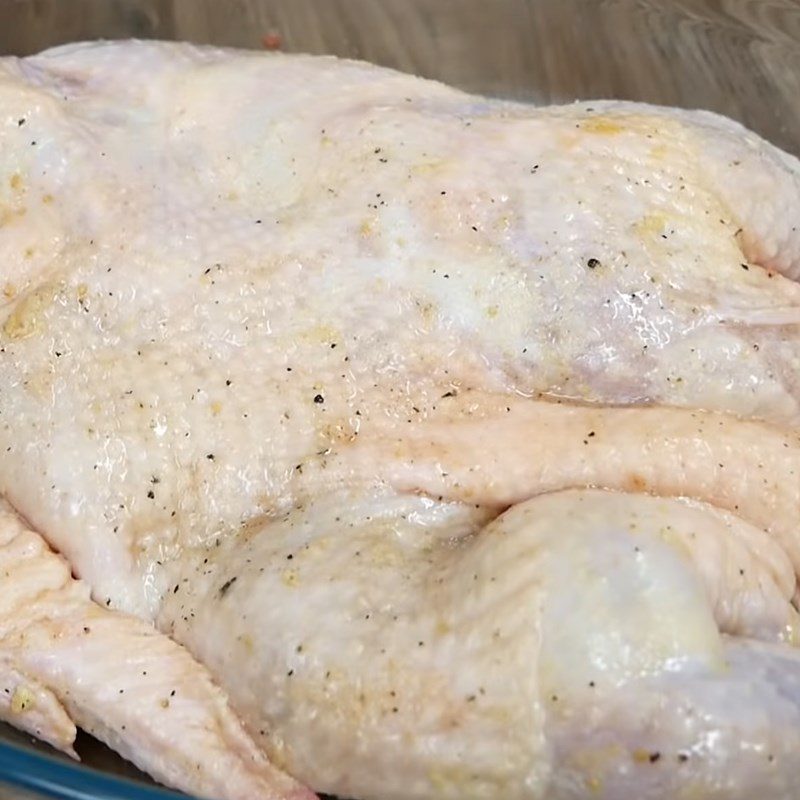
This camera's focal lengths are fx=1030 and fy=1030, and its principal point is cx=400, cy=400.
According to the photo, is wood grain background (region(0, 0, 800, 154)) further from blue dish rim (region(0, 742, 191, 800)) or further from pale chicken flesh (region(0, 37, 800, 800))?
blue dish rim (region(0, 742, 191, 800))

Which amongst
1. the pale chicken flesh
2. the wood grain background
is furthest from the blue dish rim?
the wood grain background

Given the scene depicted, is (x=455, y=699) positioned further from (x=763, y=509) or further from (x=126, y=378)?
(x=126, y=378)

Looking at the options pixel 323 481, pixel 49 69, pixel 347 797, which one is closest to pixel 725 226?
pixel 323 481

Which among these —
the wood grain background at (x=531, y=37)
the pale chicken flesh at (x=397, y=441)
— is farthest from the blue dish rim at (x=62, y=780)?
the wood grain background at (x=531, y=37)

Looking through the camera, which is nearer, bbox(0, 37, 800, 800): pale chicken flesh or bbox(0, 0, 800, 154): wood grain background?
bbox(0, 37, 800, 800): pale chicken flesh

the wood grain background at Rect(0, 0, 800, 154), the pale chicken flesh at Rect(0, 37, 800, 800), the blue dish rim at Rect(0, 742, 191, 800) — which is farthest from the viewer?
the wood grain background at Rect(0, 0, 800, 154)

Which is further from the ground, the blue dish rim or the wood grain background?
the wood grain background

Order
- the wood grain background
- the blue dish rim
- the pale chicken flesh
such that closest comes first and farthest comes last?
the blue dish rim → the pale chicken flesh → the wood grain background
